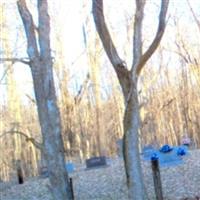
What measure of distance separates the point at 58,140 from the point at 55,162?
0.44m

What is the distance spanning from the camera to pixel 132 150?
878cm

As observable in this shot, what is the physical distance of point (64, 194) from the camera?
33.8 feet

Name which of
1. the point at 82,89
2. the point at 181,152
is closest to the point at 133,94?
the point at 181,152

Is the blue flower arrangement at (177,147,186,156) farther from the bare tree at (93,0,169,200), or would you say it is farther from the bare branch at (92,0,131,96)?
the bare branch at (92,0,131,96)

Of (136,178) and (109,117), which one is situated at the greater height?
(109,117)

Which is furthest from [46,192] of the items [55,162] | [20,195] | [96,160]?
[55,162]

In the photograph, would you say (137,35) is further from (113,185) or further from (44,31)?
(113,185)

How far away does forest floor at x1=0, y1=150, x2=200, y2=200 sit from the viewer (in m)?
13.1

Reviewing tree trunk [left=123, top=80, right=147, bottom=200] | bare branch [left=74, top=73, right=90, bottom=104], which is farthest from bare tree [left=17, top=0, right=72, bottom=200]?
bare branch [left=74, top=73, right=90, bottom=104]

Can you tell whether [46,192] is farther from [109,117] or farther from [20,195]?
[109,117]

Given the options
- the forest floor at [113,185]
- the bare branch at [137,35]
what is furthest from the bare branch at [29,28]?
the forest floor at [113,185]

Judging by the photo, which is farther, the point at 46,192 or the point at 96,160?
the point at 96,160

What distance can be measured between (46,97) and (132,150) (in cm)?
262

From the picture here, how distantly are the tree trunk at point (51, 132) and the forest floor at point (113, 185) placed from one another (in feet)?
Answer: 8.58
